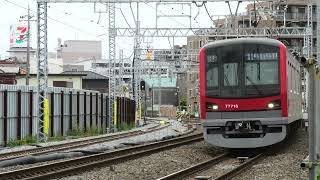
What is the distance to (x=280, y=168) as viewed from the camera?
41.2 ft

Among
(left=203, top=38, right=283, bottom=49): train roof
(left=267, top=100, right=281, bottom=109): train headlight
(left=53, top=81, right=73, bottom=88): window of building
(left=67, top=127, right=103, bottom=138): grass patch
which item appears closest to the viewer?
(left=267, top=100, right=281, bottom=109): train headlight

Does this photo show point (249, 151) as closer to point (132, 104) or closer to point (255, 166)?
point (255, 166)

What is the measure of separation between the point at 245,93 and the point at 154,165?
3324mm

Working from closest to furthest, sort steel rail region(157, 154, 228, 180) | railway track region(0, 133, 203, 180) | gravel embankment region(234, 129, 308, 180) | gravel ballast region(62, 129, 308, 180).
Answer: steel rail region(157, 154, 228, 180)
railway track region(0, 133, 203, 180)
gravel embankment region(234, 129, 308, 180)
gravel ballast region(62, 129, 308, 180)

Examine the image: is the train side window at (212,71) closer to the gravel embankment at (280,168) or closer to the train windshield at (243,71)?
the train windshield at (243,71)

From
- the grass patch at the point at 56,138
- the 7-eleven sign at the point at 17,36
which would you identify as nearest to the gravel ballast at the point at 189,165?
the grass patch at the point at 56,138

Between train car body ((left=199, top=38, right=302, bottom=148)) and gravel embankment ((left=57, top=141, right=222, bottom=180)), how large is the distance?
1.15 m

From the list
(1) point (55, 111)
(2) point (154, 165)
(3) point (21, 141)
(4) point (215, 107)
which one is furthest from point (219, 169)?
(1) point (55, 111)

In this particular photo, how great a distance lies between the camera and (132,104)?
5206cm

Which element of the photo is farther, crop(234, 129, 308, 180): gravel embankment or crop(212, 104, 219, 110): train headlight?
crop(212, 104, 219, 110): train headlight

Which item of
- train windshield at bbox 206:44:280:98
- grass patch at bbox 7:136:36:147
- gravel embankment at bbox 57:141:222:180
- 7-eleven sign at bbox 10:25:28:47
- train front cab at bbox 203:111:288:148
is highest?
7-eleven sign at bbox 10:25:28:47

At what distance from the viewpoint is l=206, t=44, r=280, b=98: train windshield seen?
598 inches

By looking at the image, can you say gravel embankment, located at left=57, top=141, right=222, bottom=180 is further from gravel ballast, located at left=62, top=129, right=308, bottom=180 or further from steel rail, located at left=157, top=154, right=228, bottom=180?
steel rail, located at left=157, top=154, right=228, bottom=180

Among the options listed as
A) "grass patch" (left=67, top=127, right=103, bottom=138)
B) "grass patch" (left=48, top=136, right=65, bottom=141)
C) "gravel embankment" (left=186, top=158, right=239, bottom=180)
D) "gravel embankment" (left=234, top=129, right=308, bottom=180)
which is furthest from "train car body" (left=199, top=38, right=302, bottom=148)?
"grass patch" (left=67, top=127, right=103, bottom=138)
